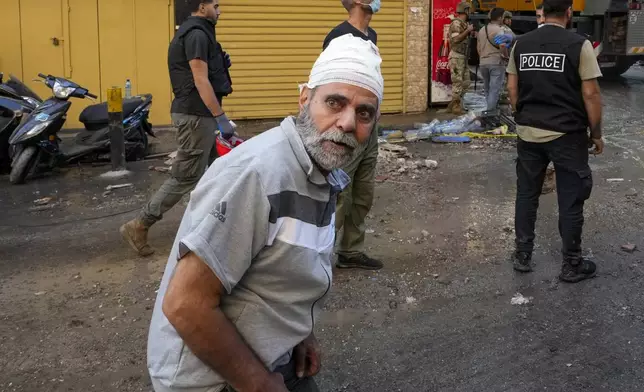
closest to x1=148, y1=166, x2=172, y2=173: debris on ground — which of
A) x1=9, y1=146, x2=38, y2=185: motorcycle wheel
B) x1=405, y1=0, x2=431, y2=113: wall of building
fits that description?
x1=9, y1=146, x2=38, y2=185: motorcycle wheel

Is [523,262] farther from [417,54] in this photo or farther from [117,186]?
[417,54]

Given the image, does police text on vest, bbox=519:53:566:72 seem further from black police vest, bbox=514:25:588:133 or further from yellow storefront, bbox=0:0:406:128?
yellow storefront, bbox=0:0:406:128

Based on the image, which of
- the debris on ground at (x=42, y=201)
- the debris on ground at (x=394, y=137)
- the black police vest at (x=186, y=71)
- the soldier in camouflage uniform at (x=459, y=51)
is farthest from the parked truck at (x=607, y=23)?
the debris on ground at (x=42, y=201)

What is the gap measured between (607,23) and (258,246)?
16.5 m

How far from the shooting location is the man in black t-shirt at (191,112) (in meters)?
5.24

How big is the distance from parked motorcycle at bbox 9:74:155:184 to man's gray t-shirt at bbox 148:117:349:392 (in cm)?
659

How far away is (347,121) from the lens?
6.08ft

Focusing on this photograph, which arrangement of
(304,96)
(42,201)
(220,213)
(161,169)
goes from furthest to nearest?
(161,169)
(42,201)
(304,96)
(220,213)

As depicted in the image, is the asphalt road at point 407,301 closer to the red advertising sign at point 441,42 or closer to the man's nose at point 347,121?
the man's nose at point 347,121

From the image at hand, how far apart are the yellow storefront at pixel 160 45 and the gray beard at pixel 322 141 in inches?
371

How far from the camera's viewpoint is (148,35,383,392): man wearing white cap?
1606mm

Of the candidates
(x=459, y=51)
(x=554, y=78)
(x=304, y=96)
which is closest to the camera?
(x=304, y=96)

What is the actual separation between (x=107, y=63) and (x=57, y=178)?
3.10 metres

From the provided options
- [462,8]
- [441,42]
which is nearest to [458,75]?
[441,42]
